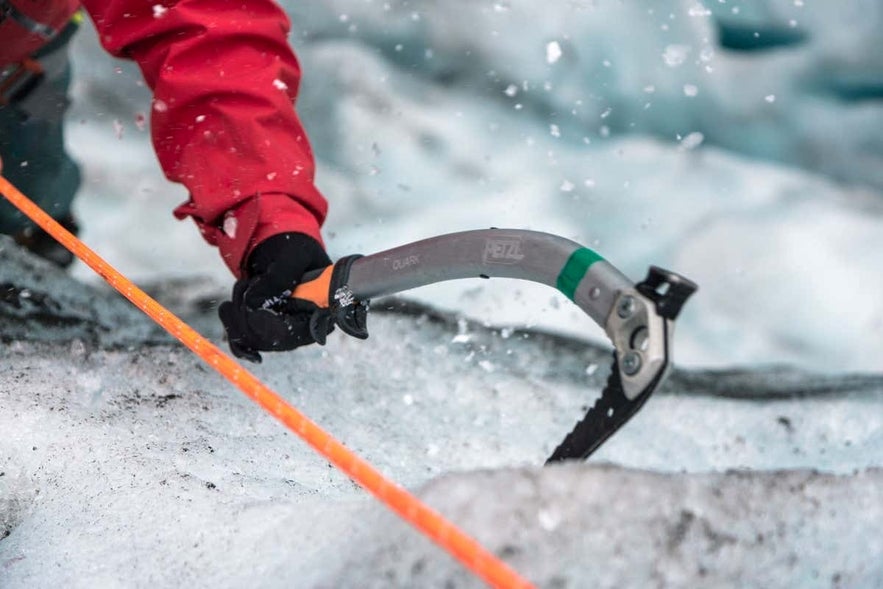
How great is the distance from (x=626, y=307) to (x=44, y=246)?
143 cm

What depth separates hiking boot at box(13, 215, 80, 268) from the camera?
1720mm

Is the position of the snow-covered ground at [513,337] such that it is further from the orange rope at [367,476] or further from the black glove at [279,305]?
the black glove at [279,305]

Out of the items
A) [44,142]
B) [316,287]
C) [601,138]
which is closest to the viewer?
[316,287]

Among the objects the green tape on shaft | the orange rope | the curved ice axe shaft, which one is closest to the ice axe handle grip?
the curved ice axe shaft

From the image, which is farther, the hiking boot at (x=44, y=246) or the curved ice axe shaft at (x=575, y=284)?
the hiking boot at (x=44, y=246)

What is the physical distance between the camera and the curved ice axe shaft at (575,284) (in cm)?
74

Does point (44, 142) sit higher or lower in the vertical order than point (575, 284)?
lower

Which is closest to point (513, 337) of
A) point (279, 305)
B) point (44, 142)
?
point (279, 305)

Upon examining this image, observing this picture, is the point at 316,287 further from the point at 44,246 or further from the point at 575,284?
the point at 44,246

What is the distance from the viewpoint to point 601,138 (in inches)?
81.4

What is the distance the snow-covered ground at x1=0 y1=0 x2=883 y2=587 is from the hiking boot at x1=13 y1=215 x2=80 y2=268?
0.04 m

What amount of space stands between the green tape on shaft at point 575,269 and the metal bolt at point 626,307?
0.24 feet

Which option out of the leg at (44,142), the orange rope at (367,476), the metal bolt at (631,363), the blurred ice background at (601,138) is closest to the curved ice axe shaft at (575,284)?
the metal bolt at (631,363)

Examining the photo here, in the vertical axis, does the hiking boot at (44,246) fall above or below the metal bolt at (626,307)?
below
